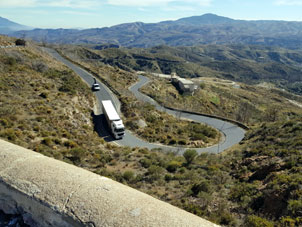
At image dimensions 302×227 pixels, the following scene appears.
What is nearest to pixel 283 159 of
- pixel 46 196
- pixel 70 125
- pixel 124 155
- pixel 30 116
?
pixel 124 155

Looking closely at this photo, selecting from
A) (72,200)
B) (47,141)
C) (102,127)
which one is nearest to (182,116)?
(102,127)

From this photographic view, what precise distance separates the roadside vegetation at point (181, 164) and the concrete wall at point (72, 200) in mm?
4682

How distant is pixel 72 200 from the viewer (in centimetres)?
577

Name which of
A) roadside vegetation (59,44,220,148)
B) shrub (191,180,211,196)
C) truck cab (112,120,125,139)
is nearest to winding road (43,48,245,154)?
truck cab (112,120,125,139)

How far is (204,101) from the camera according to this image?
72.0 metres

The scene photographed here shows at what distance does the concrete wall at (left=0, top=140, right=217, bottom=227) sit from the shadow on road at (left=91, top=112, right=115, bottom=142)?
21.6m

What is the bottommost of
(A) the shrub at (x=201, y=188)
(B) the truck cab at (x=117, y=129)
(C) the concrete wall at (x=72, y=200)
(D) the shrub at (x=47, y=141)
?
(B) the truck cab at (x=117, y=129)

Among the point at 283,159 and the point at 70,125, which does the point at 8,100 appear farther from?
the point at 283,159

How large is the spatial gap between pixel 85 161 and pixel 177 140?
592 inches

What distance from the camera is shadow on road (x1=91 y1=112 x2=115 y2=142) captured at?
29000mm

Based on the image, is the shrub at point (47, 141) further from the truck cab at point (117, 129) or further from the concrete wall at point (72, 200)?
the concrete wall at point (72, 200)

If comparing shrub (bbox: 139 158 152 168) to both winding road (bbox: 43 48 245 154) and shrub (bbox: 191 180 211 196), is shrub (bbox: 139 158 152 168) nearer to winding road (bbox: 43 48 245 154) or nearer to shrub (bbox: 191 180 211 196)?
shrub (bbox: 191 180 211 196)

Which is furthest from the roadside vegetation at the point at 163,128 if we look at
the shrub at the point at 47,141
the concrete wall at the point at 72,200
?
the concrete wall at the point at 72,200

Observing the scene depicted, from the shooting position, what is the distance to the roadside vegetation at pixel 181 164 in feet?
35.8
